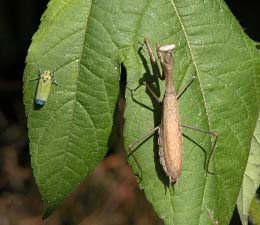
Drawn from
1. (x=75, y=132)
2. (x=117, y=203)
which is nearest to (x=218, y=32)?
(x=75, y=132)

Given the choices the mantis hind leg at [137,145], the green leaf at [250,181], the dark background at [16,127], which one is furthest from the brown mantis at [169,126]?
the dark background at [16,127]

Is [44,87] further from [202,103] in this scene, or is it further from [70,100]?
[202,103]

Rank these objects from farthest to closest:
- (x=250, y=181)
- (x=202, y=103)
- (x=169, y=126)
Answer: (x=250, y=181) → (x=169, y=126) → (x=202, y=103)

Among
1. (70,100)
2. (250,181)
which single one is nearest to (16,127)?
(250,181)

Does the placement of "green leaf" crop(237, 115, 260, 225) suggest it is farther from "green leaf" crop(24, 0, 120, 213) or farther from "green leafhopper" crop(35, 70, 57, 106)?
"green leafhopper" crop(35, 70, 57, 106)

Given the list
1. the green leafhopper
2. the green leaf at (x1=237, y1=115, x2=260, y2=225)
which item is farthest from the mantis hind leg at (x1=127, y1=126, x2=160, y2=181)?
the green leaf at (x1=237, y1=115, x2=260, y2=225)

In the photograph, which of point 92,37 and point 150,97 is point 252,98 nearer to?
point 150,97

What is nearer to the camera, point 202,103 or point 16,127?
point 202,103
